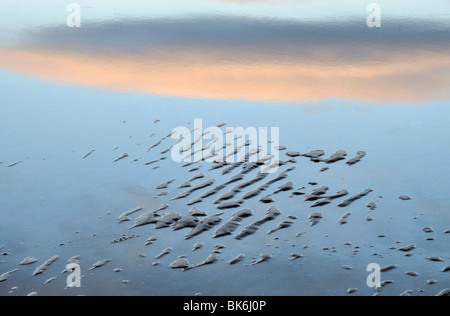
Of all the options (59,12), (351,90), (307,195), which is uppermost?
(59,12)

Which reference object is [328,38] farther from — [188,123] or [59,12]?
[59,12]

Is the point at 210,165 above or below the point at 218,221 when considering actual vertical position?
above

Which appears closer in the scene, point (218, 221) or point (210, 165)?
point (218, 221)

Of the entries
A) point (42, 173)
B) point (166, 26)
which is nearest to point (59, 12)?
point (166, 26)

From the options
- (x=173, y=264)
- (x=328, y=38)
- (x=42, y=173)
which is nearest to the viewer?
(x=173, y=264)

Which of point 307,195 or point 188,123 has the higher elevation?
point 188,123

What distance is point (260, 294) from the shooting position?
2.97 meters

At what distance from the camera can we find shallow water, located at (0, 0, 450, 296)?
10.4 feet

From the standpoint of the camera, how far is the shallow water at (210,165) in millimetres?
3156

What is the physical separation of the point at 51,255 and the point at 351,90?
323 centimetres

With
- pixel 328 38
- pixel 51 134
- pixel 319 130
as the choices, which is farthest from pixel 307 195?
pixel 328 38

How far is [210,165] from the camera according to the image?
14.2 feet
